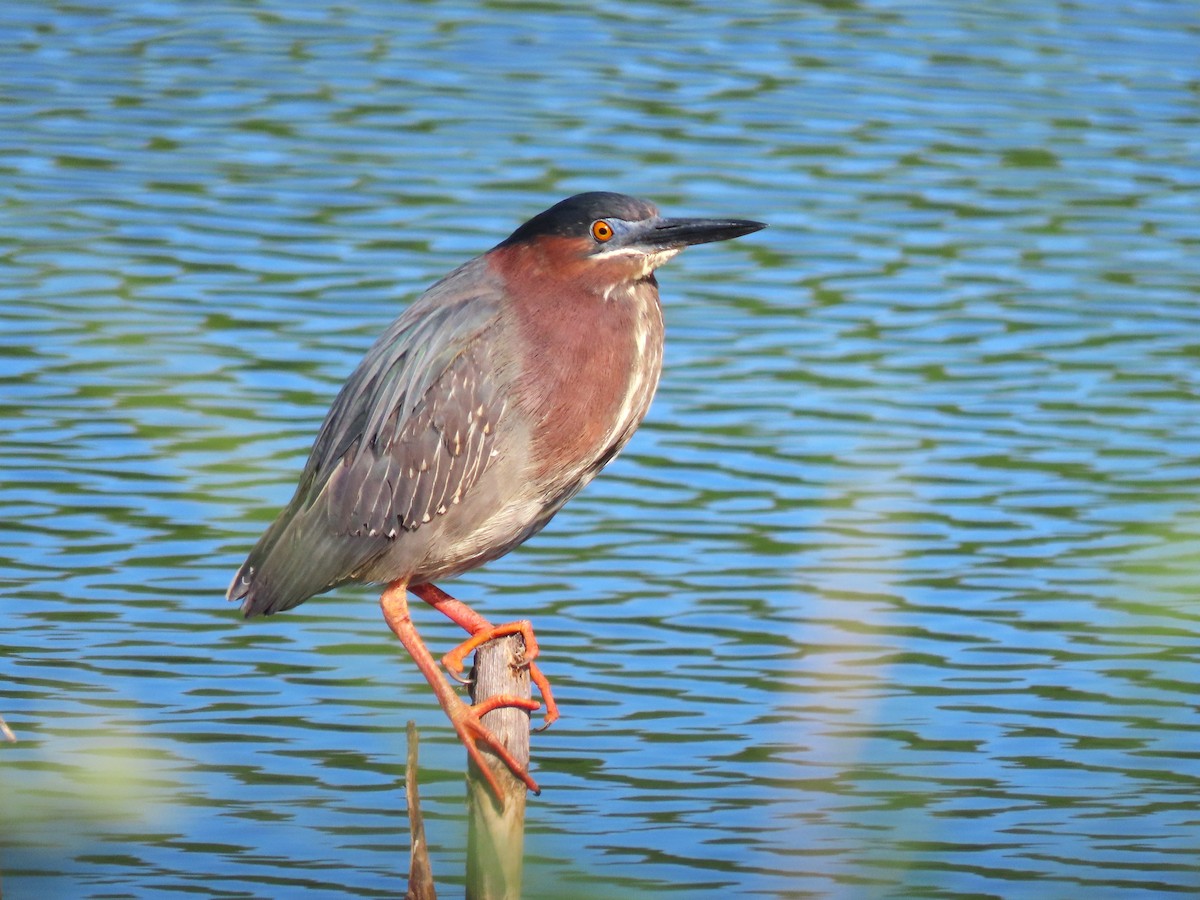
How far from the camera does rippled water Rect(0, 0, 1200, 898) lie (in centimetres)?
586

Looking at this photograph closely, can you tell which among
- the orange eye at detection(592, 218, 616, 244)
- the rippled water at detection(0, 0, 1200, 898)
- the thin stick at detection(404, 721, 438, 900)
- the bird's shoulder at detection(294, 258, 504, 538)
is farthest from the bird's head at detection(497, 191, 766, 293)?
the thin stick at detection(404, 721, 438, 900)

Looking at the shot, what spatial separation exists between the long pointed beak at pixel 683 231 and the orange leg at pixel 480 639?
0.94 meters

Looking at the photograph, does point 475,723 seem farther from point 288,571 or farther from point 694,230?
point 694,230

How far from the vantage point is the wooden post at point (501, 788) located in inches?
176

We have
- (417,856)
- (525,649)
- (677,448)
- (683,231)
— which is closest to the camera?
(417,856)

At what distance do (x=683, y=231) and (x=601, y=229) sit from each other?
194 mm

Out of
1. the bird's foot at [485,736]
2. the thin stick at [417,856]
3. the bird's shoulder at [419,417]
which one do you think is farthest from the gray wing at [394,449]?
the thin stick at [417,856]

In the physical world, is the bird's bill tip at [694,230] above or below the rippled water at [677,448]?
above

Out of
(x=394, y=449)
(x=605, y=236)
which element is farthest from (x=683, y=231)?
(x=394, y=449)

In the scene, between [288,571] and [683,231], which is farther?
[288,571]

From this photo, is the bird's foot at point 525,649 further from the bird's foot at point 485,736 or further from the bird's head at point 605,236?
the bird's head at point 605,236

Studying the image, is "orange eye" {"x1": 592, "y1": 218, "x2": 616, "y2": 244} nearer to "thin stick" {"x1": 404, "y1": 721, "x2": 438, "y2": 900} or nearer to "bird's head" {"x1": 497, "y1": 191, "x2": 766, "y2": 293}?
"bird's head" {"x1": 497, "y1": 191, "x2": 766, "y2": 293}

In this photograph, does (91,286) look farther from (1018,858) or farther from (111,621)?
(1018,858)

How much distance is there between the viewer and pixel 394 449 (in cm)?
502
